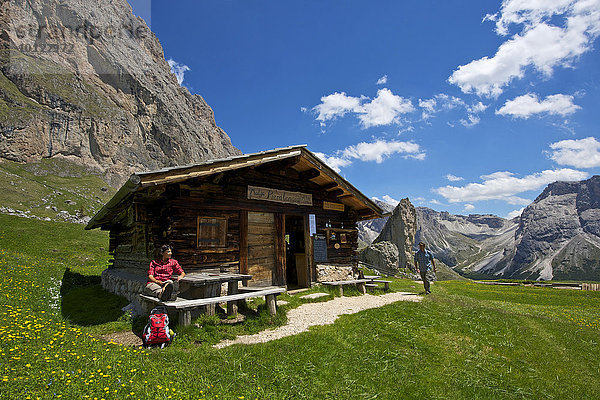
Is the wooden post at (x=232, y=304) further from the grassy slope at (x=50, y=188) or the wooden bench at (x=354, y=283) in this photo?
the grassy slope at (x=50, y=188)

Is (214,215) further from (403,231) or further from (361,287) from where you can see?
(403,231)

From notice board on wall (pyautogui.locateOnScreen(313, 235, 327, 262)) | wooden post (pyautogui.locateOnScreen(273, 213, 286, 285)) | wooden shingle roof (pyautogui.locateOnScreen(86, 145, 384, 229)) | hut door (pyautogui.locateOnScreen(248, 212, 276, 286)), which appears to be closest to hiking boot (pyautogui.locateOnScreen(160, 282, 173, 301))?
wooden shingle roof (pyautogui.locateOnScreen(86, 145, 384, 229))

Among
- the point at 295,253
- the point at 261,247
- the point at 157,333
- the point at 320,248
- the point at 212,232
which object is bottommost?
the point at 157,333

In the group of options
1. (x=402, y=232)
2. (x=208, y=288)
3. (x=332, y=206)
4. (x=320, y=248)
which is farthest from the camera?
(x=402, y=232)

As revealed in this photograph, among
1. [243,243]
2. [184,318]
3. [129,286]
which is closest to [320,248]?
[243,243]

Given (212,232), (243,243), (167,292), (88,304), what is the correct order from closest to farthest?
(167,292) → (88,304) → (212,232) → (243,243)

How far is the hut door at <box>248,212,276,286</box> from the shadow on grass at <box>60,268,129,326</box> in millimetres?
4324

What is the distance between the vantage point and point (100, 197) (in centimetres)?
7556

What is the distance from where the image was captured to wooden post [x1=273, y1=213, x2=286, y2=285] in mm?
12328

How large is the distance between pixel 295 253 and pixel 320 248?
1.82m

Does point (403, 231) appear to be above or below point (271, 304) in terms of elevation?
above

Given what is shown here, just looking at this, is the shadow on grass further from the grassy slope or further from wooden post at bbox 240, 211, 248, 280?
the grassy slope

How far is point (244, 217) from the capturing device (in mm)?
11328

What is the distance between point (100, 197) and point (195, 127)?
89933mm
